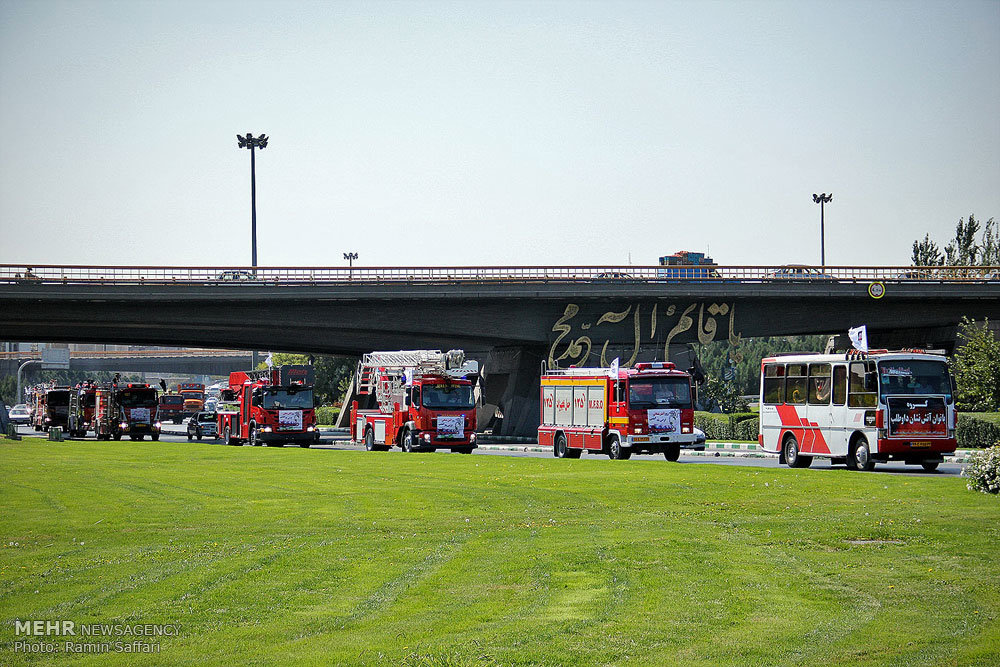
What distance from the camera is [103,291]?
201 feet

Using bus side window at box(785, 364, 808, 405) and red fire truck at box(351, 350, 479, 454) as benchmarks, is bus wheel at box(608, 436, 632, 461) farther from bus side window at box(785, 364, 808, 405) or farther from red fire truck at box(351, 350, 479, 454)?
red fire truck at box(351, 350, 479, 454)

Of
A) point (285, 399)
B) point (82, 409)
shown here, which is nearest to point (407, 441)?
point (285, 399)

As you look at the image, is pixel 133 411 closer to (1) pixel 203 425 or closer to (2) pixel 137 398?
(2) pixel 137 398

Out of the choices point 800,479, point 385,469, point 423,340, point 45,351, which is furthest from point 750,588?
point 45,351

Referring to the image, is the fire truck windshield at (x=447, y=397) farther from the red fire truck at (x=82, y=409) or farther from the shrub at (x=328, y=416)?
the shrub at (x=328, y=416)

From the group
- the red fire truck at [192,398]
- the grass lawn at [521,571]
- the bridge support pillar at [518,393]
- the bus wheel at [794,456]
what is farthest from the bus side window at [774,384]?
the red fire truck at [192,398]

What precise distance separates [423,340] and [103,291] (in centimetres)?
1901

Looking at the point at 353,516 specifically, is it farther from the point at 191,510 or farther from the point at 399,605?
the point at 399,605

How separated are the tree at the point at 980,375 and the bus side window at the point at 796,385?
81.1 ft

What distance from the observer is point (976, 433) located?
154 ft

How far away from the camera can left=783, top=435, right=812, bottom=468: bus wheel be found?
→ 34125mm

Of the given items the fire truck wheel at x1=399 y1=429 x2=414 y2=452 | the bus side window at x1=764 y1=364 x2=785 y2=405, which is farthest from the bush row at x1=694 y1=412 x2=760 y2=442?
the bus side window at x1=764 y1=364 x2=785 y2=405

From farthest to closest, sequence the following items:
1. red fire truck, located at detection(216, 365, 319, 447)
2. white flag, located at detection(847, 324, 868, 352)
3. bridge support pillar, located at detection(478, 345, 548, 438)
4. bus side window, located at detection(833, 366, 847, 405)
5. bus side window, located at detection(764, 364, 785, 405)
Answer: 1. bridge support pillar, located at detection(478, 345, 548, 438)
2. red fire truck, located at detection(216, 365, 319, 447)
3. bus side window, located at detection(764, 364, 785, 405)
4. white flag, located at detection(847, 324, 868, 352)
5. bus side window, located at detection(833, 366, 847, 405)

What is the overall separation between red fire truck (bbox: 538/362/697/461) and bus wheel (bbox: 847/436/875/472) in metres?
7.75
